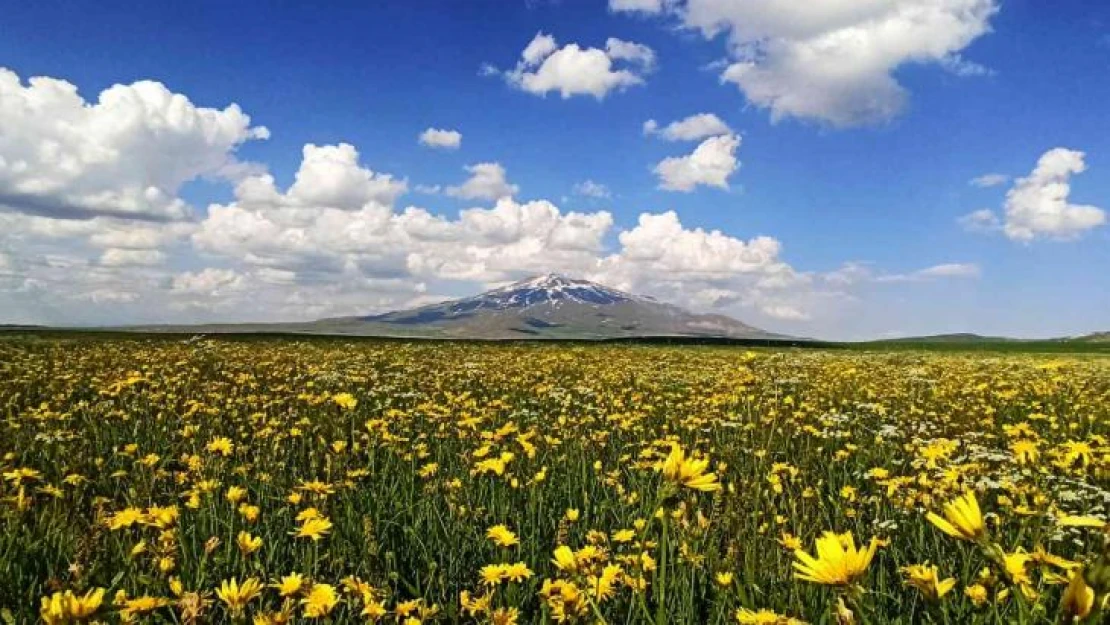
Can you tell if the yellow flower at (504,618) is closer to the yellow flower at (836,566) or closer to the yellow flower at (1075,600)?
the yellow flower at (836,566)

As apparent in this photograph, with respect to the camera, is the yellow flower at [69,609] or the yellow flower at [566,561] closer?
the yellow flower at [69,609]

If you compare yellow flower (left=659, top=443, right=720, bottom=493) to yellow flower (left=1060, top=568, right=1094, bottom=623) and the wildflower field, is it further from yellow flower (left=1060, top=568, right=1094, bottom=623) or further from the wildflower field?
yellow flower (left=1060, top=568, right=1094, bottom=623)

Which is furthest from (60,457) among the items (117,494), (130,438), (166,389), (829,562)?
(829,562)

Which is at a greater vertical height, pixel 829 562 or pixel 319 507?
pixel 829 562

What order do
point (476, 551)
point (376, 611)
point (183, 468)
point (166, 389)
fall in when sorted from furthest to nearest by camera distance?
1. point (166, 389)
2. point (183, 468)
3. point (476, 551)
4. point (376, 611)

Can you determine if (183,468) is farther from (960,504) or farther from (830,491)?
(960,504)

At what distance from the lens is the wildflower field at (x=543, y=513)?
9.43ft

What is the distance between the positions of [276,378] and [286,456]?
689 centimetres

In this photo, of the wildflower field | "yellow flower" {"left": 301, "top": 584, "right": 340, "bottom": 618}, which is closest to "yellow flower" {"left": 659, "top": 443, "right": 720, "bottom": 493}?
the wildflower field

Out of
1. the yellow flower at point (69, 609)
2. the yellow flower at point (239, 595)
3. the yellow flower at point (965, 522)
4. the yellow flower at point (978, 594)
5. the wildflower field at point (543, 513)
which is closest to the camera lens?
the yellow flower at point (965, 522)

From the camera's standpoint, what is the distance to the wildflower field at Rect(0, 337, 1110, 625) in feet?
9.43

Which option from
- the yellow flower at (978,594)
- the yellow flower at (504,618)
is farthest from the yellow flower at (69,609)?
the yellow flower at (978,594)

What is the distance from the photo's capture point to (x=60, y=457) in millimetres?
7719

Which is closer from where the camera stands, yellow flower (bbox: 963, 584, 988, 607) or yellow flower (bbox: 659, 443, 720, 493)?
yellow flower (bbox: 659, 443, 720, 493)
